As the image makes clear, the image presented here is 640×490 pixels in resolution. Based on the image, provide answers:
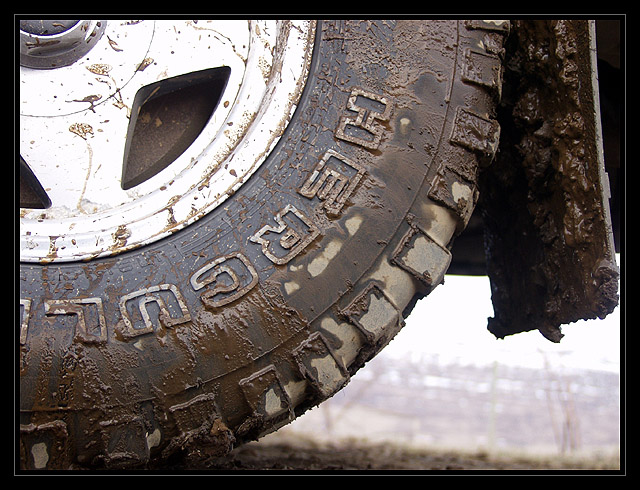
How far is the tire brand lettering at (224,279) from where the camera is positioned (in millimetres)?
878

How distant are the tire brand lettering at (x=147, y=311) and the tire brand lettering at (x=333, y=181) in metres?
0.25

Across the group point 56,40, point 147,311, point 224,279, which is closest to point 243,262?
point 224,279

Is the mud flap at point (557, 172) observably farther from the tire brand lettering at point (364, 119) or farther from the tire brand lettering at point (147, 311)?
the tire brand lettering at point (147, 311)

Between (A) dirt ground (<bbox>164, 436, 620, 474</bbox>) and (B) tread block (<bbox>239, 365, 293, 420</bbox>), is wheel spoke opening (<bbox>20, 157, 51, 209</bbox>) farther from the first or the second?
Result: (A) dirt ground (<bbox>164, 436, 620, 474</bbox>)

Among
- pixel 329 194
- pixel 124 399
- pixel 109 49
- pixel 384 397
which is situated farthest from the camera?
pixel 384 397

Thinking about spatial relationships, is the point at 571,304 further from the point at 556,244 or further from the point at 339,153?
the point at 339,153

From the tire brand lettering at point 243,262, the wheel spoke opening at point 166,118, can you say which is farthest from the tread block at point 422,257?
the wheel spoke opening at point 166,118

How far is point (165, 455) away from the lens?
2.80 feet

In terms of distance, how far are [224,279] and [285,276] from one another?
9 cm

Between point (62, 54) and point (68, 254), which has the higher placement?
point (62, 54)

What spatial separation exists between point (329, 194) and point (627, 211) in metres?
0.67

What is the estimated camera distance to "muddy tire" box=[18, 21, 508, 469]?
82 cm

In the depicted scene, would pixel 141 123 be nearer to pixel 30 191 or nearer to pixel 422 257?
pixel 30 191
